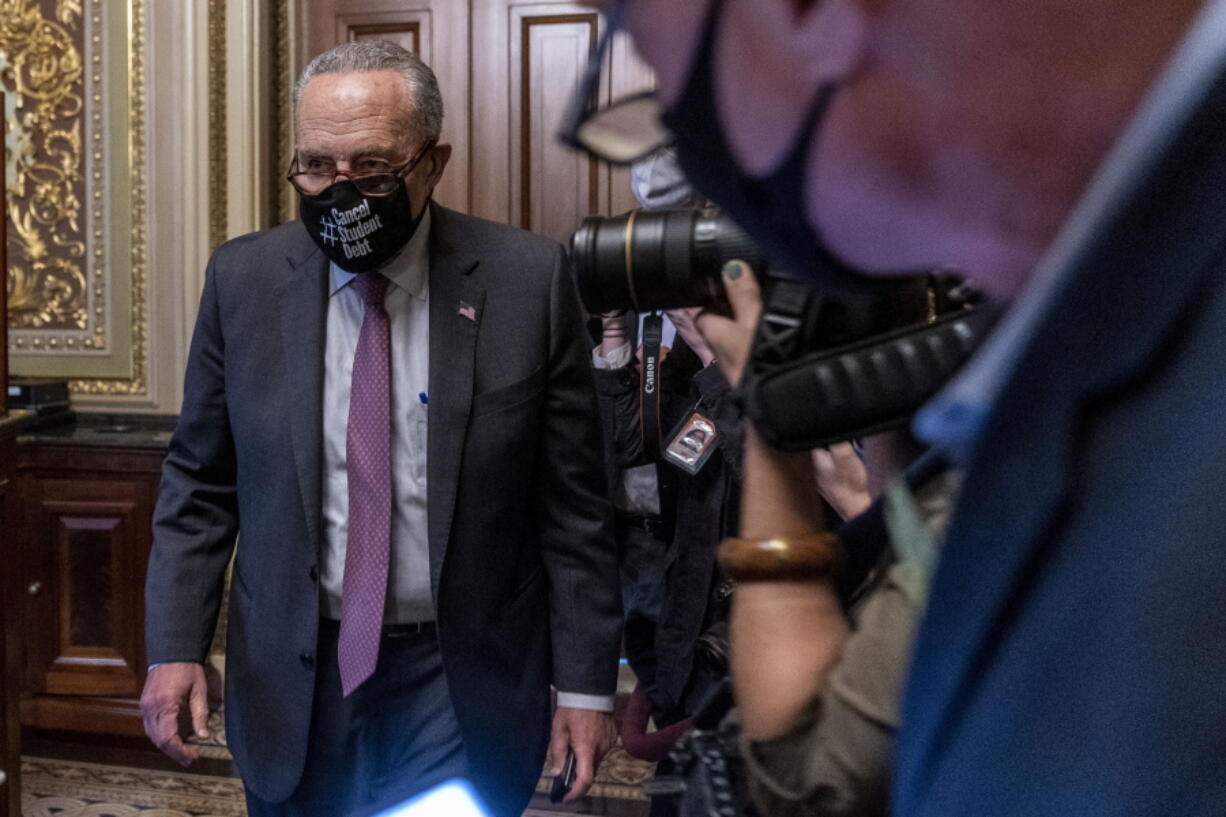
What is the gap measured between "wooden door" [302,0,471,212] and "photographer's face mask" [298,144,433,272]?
78.5 inches

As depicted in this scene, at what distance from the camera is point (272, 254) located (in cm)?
152

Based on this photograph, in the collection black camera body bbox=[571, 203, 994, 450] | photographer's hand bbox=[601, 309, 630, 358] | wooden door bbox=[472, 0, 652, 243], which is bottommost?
photographer's hand bbox=[601, 309, 630, 358]

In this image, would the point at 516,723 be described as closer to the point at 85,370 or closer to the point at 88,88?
the point at 85,370

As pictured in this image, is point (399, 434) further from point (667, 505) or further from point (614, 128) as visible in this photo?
→ point (614, 128)

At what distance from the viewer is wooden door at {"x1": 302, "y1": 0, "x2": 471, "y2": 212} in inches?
132

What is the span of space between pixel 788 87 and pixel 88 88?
3328 mm

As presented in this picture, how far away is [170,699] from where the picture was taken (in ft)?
4.79

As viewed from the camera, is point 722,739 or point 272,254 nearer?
point 722,739

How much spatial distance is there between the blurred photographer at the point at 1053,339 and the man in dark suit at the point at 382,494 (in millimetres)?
1089

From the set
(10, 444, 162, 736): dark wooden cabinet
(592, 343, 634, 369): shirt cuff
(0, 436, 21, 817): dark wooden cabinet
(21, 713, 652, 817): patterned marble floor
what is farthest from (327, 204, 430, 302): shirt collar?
(10, 444, 162, 736): dark wooden cabinet

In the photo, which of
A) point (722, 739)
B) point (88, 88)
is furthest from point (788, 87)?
point (88, 88)

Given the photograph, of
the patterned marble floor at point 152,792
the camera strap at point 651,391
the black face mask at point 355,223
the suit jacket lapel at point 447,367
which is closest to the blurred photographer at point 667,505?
the camera strap at point 651,391

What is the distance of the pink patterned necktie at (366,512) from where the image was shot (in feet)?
4.56

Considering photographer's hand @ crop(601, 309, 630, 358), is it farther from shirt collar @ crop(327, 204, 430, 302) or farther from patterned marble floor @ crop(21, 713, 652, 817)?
patterned marble floor @ crop(21, 713, 652, 817)
